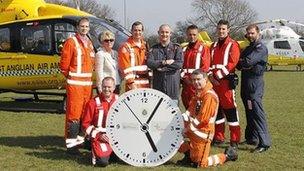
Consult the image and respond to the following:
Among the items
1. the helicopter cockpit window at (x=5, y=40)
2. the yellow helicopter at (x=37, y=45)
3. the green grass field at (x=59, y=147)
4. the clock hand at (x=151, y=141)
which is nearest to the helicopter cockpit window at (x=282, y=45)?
the green grass field at (x=59, y=147)

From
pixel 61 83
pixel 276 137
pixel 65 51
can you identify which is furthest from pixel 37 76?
pixel 276 137

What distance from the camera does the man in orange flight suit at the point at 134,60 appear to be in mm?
7156

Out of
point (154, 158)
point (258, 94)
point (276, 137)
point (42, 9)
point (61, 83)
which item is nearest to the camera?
point (154, 158)

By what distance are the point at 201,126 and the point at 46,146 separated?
2.81m

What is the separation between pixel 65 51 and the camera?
7.20 metres

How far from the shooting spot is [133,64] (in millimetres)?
7195

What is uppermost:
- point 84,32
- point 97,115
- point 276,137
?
point 84,32

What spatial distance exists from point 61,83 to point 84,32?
4401 millimetres

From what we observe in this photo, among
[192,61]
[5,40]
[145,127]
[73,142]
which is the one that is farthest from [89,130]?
[5,40]

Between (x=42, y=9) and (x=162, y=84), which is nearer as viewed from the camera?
(x=162, y=84)

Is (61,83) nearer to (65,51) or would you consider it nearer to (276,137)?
(65,51)

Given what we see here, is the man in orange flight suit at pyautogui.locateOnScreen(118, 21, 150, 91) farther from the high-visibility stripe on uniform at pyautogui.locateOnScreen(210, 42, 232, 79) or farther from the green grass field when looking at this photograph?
the green grass field

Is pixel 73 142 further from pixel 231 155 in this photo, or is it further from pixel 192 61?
pixel 231 155

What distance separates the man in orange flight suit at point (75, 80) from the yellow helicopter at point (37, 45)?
13.2ft
